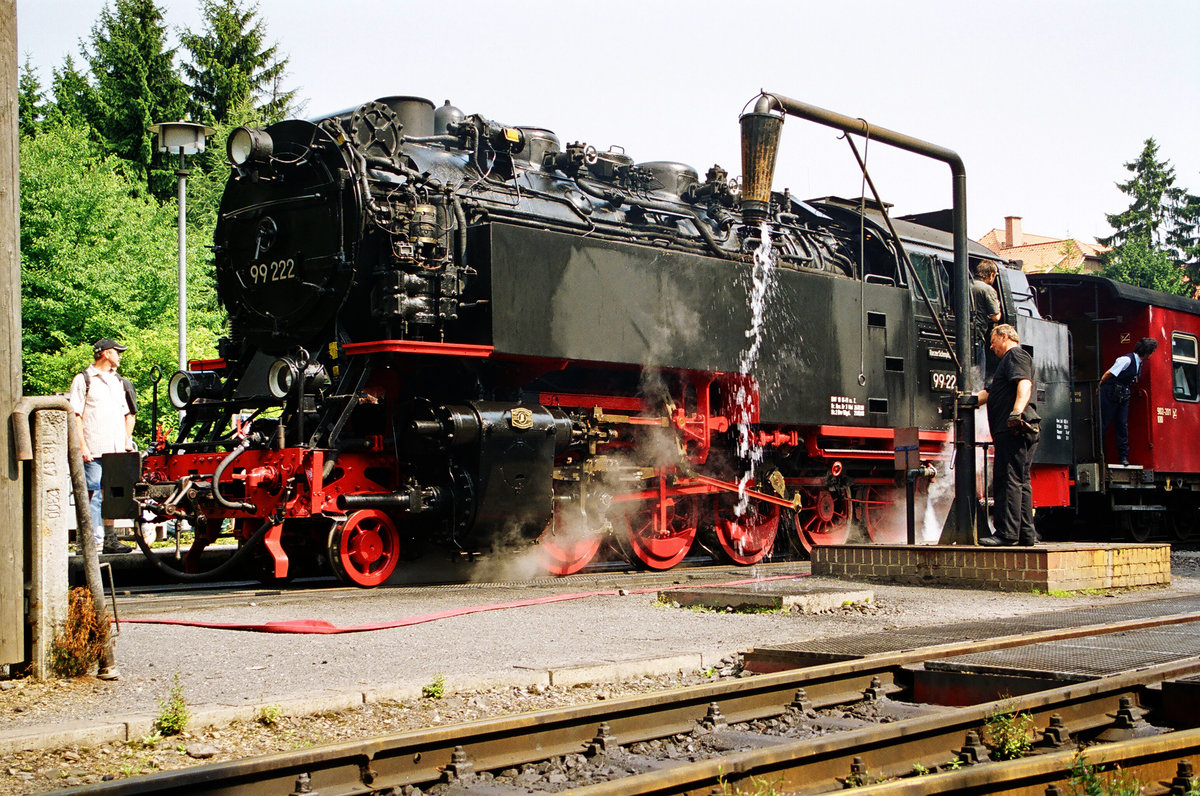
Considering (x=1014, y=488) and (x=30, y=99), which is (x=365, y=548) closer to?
(x=1014, y=488)

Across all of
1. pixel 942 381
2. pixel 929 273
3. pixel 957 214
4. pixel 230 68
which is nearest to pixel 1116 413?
pixel 942 381

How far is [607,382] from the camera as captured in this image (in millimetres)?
9977

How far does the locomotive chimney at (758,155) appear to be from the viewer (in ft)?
31.5

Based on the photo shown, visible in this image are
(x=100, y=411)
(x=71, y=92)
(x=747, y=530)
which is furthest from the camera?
(x=71, y=92)

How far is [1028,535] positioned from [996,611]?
5.76 ft

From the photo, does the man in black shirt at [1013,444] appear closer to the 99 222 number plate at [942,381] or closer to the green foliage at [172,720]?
the 99 222 number plate at [942,381]

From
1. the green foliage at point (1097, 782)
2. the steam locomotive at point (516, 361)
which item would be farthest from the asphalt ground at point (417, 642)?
the green foliage at point (1097, 782)

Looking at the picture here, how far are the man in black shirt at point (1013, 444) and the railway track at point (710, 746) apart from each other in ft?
13.2

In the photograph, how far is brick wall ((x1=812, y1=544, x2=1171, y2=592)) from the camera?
7906 mm

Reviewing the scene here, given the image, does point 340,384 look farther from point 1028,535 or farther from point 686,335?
point 1028,535

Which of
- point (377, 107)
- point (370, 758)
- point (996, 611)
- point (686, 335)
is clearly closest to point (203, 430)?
point (377, 107)

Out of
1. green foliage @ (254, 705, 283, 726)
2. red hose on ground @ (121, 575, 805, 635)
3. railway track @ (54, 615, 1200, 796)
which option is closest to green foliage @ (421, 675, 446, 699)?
green foliage @ (254, 705, 283, 726)

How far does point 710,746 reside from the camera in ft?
11.9

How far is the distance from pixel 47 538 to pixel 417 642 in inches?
67.0
